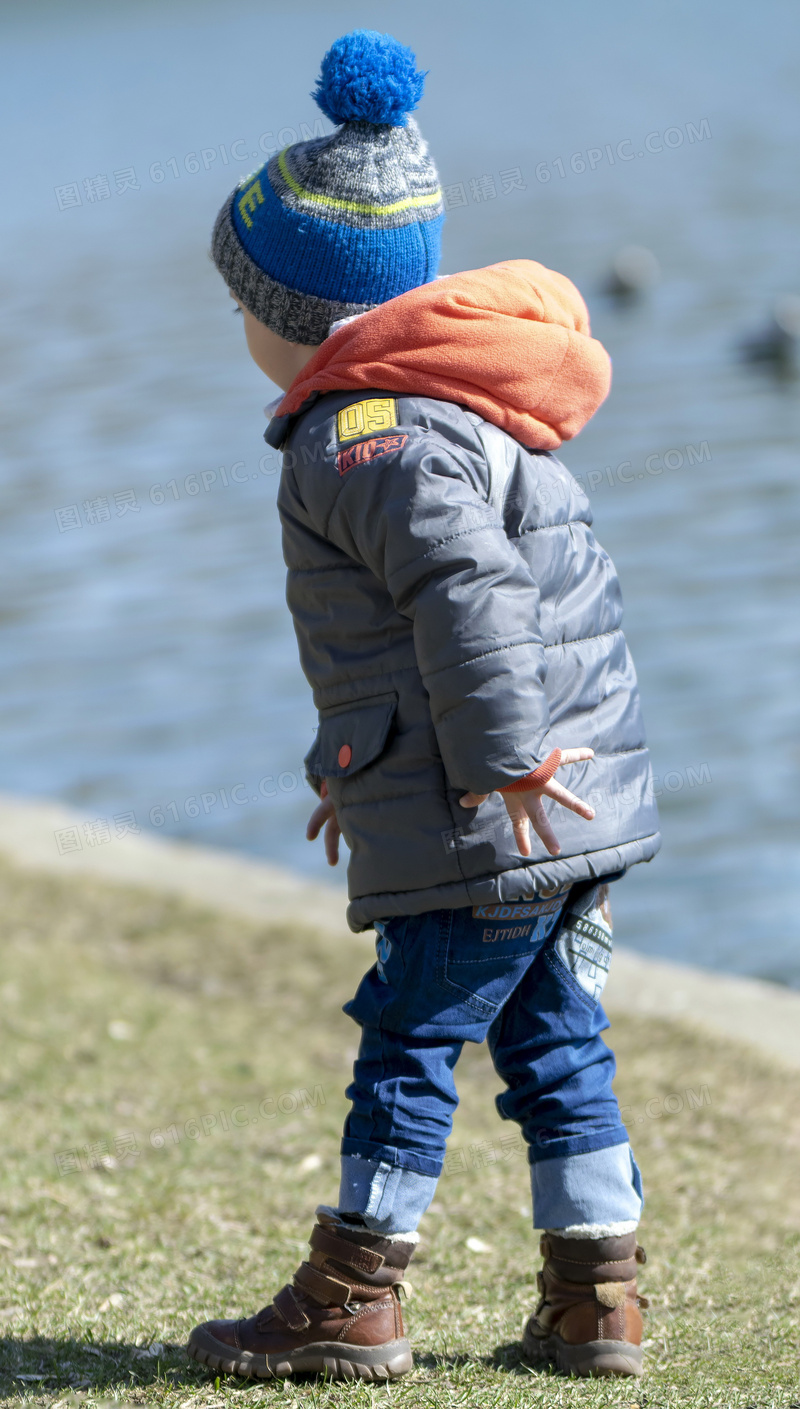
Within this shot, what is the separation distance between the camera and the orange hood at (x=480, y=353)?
2.14 metres

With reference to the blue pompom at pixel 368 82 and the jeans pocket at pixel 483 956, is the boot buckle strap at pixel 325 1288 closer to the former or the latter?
the jeans pocket at pixel 483 956

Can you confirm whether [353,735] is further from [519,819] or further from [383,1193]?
[383,1193]

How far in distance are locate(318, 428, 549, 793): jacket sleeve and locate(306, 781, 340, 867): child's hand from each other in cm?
51

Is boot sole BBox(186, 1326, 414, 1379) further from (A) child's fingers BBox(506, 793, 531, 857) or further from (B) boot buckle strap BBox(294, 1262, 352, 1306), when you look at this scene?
(A) child's fingers BBox(506, 793, 531, 857)

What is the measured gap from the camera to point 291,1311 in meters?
2.19

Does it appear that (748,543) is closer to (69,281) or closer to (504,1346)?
(504,1346)

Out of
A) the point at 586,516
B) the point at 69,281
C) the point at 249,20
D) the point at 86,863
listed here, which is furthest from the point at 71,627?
the point at 249,20

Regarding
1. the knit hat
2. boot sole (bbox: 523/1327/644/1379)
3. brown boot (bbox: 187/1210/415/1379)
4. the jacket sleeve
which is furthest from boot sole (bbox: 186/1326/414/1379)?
the knit hat

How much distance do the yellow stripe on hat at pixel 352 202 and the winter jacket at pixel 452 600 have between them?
0.58ft

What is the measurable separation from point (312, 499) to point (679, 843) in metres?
3.90

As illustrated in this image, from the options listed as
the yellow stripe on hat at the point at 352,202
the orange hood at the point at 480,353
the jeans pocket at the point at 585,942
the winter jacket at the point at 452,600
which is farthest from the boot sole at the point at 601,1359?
the yellow stripe on hat at the point at 352,202

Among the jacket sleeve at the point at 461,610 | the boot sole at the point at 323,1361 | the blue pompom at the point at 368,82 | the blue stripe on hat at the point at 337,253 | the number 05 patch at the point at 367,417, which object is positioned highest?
the blue pompom at the point at 368,82

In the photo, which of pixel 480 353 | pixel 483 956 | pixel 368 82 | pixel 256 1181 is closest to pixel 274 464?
pixel 256 1181

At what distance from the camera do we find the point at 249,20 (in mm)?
43594
